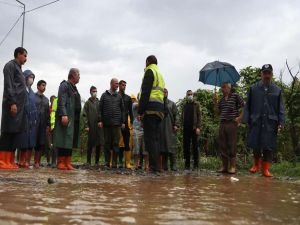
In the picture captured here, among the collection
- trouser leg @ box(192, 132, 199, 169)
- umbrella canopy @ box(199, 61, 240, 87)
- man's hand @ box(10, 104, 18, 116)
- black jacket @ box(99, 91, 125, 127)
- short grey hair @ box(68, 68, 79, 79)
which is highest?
umbrella canopy @ box(199, 61, 240, 87)

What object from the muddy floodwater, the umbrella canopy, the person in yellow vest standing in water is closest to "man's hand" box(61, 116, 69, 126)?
the person in yellow vest standing in water

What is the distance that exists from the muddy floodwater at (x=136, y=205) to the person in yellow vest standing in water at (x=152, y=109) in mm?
1921

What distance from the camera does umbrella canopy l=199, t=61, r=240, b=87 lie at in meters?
8.77

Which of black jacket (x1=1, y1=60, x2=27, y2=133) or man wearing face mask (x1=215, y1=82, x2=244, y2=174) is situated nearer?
black jacket (x1=1, y1=60, x2=27, y2=133)

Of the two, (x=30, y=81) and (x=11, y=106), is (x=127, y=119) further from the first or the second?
(x=11, y=106)

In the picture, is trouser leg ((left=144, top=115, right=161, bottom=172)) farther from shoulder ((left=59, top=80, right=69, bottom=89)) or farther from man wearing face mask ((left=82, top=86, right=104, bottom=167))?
man wearing face mask ((left=82, top=86, right=104, bottom=167))

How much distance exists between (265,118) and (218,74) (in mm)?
2338

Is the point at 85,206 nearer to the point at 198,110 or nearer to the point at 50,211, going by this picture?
the point at 50,211

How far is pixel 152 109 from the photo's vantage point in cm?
602

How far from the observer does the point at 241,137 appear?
10.9 m

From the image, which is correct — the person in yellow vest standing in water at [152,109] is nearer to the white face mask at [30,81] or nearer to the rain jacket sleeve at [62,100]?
the rain jacket sleeve at [62,100]

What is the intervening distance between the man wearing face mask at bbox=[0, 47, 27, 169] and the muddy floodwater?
6.09ft

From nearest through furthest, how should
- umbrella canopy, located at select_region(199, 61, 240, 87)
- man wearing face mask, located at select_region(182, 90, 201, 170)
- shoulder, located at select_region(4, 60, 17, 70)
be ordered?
1. shoulder, located at select_region(4, 60, 17, 70)
2. man wearing face mask, located at select_region(182, 90, 201, 170)
3. umbrella canopy, located at select_region(199, 61, 240, 87)

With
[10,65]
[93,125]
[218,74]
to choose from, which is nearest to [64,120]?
[10,65]
